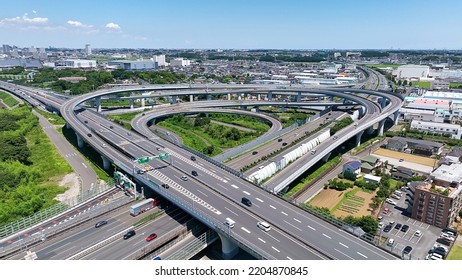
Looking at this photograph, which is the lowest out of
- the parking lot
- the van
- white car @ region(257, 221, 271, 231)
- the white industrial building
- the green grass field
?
the parking lot

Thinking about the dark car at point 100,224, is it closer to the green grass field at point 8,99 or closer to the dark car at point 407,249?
the dark car at point 407,249

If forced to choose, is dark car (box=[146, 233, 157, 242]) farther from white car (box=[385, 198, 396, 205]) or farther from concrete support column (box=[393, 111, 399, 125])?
concrete support column (box=[393, 111, 399, 125])

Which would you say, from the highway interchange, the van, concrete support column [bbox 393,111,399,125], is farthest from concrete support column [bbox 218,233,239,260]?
concrete support column [bbox 393,111,399,125]

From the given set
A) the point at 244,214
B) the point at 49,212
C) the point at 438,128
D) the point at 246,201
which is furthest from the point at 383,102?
the point at 49,212

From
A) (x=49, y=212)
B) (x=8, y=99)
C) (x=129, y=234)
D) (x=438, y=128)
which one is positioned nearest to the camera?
(x=129, y=234)

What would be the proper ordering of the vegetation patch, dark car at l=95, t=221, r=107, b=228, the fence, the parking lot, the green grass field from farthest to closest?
the green grass field
the vegetation patch
the parking lot
dark car at l=95, t=221, r=107, b=228
the fence

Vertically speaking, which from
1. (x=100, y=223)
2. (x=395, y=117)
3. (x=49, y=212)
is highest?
(x=395, y=117)

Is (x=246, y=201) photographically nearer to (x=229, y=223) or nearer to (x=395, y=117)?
(x=229, y=223)
